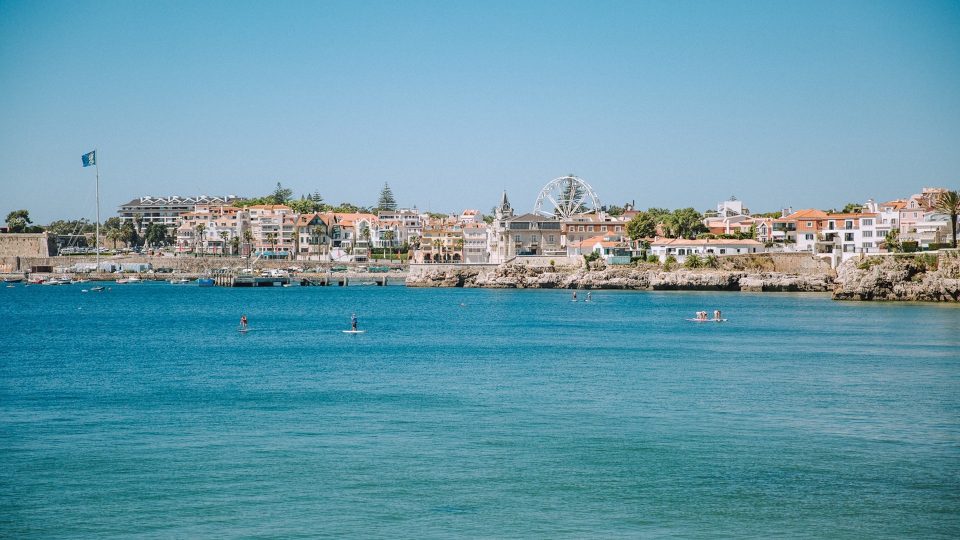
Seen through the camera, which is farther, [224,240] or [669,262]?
[224,240]

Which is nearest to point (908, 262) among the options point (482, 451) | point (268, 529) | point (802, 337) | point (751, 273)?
point (751, 273)

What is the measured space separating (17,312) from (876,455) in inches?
2865

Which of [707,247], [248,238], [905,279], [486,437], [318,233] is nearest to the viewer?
[486,437]

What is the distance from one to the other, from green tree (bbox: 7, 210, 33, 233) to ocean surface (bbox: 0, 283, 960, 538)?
156153mm

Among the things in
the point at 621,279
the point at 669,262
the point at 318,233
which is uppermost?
the point at 318,233

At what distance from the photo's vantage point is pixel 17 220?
19112cm

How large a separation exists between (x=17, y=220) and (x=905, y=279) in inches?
6706

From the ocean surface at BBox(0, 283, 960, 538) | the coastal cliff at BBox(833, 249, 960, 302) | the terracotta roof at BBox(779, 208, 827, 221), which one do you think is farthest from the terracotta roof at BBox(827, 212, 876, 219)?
the ocean surface at BBox(0, 283, 960, 538)

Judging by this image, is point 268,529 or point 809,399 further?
point 809,399

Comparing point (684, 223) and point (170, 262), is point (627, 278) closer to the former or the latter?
point (684, 223)

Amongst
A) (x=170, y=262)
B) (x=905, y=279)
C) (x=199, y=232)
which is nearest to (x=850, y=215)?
(x=905, y=279)

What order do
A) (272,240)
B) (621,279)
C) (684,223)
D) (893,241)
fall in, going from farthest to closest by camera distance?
(272,240) < (684,223) < (621,279) < (893,241)

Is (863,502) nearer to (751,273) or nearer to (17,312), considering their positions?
(17,312)

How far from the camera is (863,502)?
18625 millimetres
